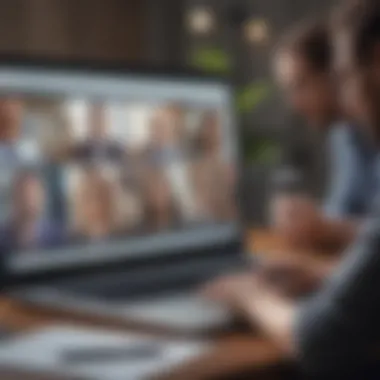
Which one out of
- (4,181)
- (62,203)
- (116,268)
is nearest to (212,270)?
(116,268)

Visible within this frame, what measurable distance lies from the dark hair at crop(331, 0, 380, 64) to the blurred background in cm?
88

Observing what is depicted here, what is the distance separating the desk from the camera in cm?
114

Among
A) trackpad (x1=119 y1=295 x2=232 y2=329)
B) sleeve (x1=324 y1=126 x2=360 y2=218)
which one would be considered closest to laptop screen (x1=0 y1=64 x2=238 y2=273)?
trackpad (x1=119 y1=295 x2=232 y2=329)

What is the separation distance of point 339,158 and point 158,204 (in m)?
1.06

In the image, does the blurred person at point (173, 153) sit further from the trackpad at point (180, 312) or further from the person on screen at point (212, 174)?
the trackpad at point (180, 312)

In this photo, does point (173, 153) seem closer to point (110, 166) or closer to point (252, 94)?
point (110, 166)

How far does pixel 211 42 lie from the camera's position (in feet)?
10.8

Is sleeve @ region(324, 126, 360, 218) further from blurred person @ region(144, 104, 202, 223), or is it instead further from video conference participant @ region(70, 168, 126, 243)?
video conference participant @ region(70, 168, 126, 243)

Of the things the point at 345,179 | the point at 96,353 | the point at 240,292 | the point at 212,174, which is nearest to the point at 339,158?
the point at 345,179

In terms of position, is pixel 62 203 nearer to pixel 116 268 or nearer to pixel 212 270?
pixel 116 268

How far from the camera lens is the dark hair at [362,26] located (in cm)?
134

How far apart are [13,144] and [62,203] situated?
120mm

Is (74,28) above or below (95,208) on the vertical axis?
above

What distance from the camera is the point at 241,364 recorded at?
1.19 metres
